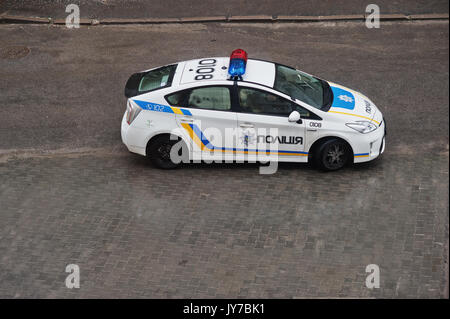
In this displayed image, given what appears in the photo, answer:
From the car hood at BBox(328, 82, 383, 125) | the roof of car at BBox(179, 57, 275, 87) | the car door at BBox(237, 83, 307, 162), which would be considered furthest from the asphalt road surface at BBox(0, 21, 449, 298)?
the roof of car at BBox(179, 57, 275, 87)

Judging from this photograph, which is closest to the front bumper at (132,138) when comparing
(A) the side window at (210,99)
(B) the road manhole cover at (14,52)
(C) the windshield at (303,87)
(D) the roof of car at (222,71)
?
(A) the side window at (210,99)

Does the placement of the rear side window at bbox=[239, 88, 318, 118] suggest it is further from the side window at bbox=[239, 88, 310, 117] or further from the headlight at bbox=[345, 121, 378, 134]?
the headlight at bbox=[345, 121, 378, 134]

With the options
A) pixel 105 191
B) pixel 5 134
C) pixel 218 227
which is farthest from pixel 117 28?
pixel 218 227

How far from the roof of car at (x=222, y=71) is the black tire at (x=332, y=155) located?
1390mm

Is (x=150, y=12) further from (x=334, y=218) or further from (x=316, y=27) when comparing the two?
(x=334, y=218)

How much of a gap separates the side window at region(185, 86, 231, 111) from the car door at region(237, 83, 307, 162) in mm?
238

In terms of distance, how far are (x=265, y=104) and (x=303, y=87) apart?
86 cm

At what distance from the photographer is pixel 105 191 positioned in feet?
33.9

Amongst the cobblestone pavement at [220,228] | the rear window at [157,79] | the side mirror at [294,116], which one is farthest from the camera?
the rear window at [157,79]

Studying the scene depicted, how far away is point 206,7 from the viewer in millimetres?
16594

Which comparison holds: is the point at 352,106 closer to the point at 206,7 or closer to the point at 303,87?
the point at 303,87

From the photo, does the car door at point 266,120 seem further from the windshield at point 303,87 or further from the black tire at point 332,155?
the black tire at point 332,155

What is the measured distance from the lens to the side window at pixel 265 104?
A: 10047 millimetres

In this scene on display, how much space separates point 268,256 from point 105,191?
3145 millimetres
